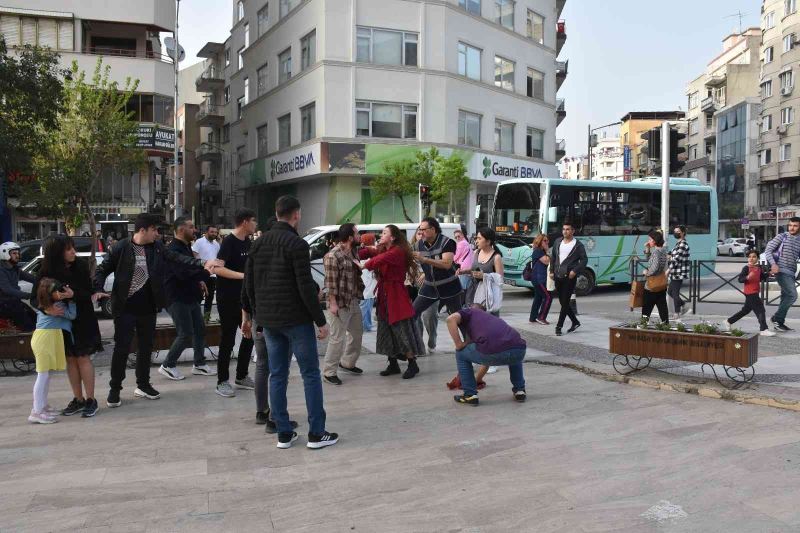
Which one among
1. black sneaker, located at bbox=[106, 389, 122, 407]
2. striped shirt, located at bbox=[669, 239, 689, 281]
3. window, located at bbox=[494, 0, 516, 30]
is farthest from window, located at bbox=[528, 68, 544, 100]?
black sneaker, located at bbox=[106, 389, 122, 407]

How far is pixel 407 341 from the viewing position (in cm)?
826

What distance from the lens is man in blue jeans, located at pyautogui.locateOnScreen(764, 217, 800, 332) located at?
11.2m

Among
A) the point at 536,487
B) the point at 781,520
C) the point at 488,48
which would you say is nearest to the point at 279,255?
the point at 536,487

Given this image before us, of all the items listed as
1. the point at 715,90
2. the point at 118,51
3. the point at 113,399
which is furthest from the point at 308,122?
the point at 715,90

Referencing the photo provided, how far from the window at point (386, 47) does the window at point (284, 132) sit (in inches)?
225

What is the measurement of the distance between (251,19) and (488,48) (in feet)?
48.8

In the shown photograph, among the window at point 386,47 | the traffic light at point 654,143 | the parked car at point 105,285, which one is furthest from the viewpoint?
the window at point 386,47

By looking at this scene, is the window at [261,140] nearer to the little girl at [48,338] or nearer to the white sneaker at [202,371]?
the white sneaker at [202,371]

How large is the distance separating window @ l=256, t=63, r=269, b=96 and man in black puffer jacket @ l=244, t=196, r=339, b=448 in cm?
3515

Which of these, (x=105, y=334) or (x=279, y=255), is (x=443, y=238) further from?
(x=105, y=334)

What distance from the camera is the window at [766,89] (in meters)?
56.0

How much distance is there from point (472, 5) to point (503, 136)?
6.80 meters

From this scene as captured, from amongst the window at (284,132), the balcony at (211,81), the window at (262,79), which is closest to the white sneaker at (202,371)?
the window at (284,132)

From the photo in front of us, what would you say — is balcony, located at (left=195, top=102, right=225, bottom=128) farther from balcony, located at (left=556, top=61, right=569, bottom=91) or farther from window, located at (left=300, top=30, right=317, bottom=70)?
balcony, located at (left=556, top=61, right=569, bottom=91)
